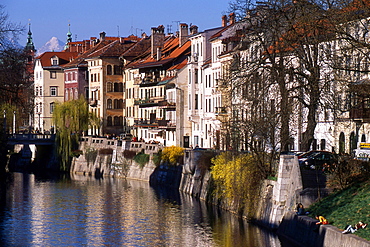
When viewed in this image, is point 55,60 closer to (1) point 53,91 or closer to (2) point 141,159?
(1) point 53,91

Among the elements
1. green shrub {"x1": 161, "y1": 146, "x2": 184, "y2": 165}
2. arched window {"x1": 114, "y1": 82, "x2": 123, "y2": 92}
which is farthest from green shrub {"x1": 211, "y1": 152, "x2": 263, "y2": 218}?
arched window {"x1": 114, "y1": 82, "x2": 123, "y2": 92}

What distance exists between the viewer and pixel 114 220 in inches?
1981

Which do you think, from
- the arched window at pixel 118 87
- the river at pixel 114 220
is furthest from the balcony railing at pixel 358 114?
the arched window at pixel 118 87

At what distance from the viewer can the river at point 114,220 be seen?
139ft

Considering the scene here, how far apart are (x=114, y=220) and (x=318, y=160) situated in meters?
12.4

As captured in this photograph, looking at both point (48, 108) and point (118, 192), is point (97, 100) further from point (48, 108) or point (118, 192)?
point (118, 192)

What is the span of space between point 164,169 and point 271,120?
91.2 ft

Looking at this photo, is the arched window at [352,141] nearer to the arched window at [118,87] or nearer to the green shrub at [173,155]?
the green shrub at [173,155]

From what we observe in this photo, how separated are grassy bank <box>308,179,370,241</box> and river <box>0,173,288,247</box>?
2.99 metres

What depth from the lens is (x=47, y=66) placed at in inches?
5335

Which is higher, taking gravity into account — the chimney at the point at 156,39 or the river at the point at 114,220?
the chimney at the point at 156,39

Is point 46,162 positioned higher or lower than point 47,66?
lower

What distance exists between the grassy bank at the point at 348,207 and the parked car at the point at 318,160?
3.46 meters

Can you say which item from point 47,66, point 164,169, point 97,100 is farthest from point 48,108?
point 164,169
